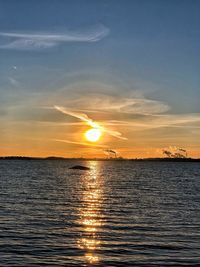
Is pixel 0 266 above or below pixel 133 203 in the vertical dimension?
below

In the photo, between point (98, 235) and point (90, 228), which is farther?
point (90, 228)

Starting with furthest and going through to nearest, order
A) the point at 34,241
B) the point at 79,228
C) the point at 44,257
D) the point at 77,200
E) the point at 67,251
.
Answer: the point at 77,200 < the point at 79,228 < the point at 34,241 < the point at 67,251 < the point at 44,257

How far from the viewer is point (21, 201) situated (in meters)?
65.0

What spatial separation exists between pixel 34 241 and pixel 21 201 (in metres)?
31.4

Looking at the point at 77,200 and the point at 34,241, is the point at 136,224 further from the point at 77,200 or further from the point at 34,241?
the point at 77,200

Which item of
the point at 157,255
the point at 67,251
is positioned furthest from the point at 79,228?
the point at 157,255

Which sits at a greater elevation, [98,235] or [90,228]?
[90,228]

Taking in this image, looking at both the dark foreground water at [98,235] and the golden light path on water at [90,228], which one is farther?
the golden light path on water at [90,228]

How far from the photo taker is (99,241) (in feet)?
115

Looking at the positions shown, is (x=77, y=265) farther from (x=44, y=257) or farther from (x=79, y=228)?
(x=79, y=228)

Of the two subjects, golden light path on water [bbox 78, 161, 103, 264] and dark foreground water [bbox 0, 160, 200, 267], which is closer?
dark foreground water [bbox 0, 160, 200, 267]

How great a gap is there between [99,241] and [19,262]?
8.57 metres

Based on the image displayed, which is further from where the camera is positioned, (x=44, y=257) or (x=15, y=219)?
(x=15, y=219)

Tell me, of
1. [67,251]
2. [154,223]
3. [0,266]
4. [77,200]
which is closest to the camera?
[0,266]
